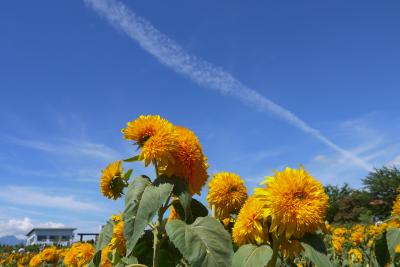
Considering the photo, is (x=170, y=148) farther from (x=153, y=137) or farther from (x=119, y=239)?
(x=119, y=239)

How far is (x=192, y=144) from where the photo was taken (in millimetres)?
2020

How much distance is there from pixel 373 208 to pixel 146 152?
157 ft

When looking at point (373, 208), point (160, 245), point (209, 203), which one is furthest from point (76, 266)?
point (373, 208)

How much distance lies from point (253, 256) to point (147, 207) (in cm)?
49

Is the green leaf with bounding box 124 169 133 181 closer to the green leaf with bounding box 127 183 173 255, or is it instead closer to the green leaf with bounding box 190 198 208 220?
the green leaf with bounding box 190 198 208 220

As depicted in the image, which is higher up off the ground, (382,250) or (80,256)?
(80,256)

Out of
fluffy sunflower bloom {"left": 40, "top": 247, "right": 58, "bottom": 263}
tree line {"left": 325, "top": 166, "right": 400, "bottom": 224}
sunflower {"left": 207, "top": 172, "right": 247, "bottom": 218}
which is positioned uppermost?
tree line {"left": 325, "top": 166, "right": 400, "bottom": 224}

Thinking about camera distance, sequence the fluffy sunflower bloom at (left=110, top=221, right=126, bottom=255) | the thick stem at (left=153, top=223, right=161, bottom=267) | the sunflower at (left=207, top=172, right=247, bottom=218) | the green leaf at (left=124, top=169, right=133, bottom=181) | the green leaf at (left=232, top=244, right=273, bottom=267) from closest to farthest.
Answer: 1. the green leaf at (left=232, top=244, right=273, bottom=267)
2. the thick stem at (left=153, top=223, right=161, bottom=267)
3. the green leaf at (left=124, top=169, right=133, bottom=181)
4. the fluffy sunflower bloom at (left=110, top=221, right=126, bottom=255)
5. the sunflower at (left=207, top=172, right=247, bottom=218)

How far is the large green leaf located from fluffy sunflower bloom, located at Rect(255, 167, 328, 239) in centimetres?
56

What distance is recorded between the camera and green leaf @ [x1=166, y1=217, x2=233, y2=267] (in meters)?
1.61

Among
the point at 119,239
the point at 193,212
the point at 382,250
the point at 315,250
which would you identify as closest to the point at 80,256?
the point at 119,239

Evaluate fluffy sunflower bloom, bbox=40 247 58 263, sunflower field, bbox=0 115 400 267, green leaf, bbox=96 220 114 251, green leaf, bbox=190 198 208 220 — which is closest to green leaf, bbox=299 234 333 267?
sunflower field, bbox=0 115 400 267

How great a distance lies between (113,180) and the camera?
2.33 m

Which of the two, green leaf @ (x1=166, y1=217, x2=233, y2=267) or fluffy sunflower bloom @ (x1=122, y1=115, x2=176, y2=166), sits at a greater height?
fluffy sunflower bloom @ (x1=122, y1=115, x2=176, y2=166)
